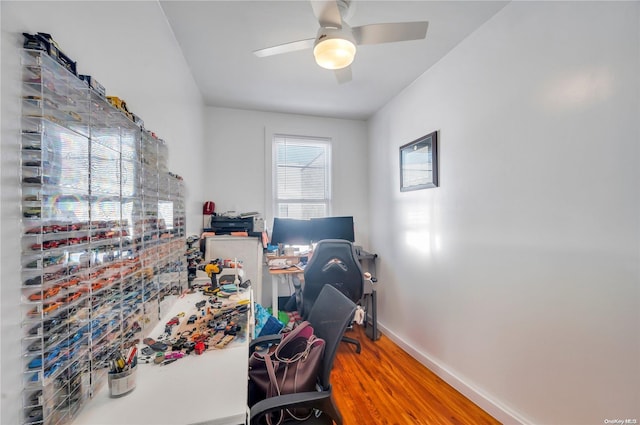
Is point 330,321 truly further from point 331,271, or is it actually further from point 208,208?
point 208,208

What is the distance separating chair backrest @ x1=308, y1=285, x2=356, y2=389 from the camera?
1062 millimetres

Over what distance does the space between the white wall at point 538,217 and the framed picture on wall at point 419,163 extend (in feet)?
0.28

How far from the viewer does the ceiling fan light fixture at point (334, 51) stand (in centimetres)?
134

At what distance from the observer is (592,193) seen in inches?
49.3

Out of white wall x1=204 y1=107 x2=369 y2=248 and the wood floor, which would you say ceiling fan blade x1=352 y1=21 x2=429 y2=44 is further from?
the wood floor

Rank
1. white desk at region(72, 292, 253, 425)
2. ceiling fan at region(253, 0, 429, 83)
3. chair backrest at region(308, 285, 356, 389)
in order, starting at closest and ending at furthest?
white desk at region(72, 292, 253, 425), chair backrest at region(308, 285, 356, 389), ceiling fan at region(253, 0, 429, 83)

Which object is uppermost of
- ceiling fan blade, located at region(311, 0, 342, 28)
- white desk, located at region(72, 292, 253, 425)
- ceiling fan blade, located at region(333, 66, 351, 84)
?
ceiling fan blade, located at region(311, 0, 342, 28)

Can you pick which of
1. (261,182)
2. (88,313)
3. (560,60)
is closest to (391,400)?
(88,313)

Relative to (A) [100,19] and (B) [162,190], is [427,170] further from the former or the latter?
(A) [100,19]

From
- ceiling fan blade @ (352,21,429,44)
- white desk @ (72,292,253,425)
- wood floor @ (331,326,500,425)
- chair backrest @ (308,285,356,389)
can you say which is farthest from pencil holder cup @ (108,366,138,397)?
ceiling fan blade @ (352,21,429,44)

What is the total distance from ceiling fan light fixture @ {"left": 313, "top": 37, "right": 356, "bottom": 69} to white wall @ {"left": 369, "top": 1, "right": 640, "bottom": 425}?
1078 millimetres

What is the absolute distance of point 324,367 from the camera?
1.06 m

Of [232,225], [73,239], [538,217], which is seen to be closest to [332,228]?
[232,225]

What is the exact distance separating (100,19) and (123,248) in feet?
2.85
